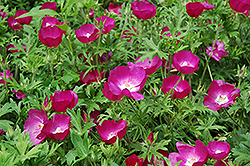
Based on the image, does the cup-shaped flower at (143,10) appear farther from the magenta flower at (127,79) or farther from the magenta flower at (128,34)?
the magenta flower at (127,79)

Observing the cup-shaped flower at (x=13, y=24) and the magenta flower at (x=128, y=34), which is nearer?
the magenta flower at (x=128, y=34)

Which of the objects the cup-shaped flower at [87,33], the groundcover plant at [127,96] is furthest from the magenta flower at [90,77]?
the cup-shaped flower at [87,33]

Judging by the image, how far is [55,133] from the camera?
3.95 ft

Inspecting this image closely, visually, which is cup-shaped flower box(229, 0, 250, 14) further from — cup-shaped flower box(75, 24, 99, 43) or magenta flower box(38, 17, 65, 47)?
magenta flower box(38, 17, 65, 47)

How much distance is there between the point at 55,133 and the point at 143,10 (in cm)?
78

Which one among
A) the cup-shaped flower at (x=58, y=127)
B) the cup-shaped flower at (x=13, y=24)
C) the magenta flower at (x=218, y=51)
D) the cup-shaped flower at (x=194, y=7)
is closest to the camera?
the cup-shaped flower at (x=58, y=127)

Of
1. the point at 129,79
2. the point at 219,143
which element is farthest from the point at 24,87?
the point at 219,143

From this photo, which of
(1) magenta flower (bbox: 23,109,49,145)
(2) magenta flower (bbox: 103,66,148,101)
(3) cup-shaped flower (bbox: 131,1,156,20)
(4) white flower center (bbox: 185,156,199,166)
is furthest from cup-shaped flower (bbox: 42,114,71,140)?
(3) cup-shaped flower (bbox: 131,1,156,20)

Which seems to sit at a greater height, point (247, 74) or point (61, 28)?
point (61, 28)

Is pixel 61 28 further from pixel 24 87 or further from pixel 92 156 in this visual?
pixel 92 156

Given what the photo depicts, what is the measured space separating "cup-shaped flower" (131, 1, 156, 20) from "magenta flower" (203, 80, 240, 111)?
0.48 meters

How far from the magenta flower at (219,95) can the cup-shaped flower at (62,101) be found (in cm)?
65

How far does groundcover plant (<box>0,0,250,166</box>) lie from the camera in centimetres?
124

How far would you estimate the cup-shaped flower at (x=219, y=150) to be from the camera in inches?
47.7
